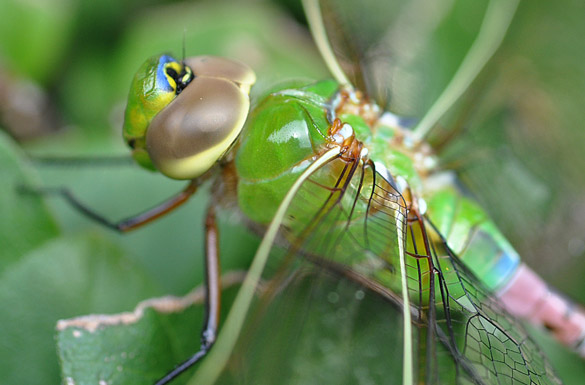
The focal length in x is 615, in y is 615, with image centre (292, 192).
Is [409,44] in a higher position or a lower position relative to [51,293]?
higher

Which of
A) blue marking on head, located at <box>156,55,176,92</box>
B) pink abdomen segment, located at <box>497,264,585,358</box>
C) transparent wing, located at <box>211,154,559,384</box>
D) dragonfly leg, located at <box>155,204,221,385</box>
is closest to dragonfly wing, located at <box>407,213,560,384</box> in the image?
transparent wing, located at <box>211,154,559,384</box>

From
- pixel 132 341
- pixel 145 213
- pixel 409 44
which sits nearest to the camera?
pixel 132 341

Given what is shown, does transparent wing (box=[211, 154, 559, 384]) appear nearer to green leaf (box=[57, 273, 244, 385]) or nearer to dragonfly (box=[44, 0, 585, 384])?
dragonfly (box=[44, 0, 585, 384])

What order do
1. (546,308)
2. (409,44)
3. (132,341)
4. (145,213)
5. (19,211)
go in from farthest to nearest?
(409,44) < (546,308) < (145,213) < (19,211) < (132,341)

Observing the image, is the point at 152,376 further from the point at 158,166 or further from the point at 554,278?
the point at 554,278

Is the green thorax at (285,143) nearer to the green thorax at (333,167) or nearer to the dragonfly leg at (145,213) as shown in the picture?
the green thorax at (333,167)

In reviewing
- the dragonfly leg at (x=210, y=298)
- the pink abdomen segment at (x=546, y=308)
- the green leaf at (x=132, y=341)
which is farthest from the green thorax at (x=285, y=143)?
the pink abdomen segment at (x=546, y=308)

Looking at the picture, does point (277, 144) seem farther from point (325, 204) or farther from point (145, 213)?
point (145, 213)

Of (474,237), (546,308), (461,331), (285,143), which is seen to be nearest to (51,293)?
(285,143)
